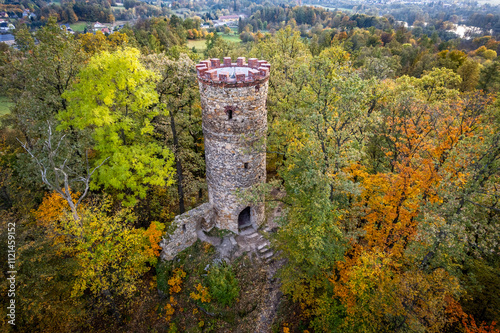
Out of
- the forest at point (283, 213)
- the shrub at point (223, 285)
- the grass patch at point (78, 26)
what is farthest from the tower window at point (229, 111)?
the grass patch at point (78, 26)

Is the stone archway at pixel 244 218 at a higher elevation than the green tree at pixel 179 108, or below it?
below

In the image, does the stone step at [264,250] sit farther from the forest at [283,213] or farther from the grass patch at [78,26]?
the grass patch at [78,26]

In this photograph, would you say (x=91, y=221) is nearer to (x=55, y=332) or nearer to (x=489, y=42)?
(x=55, y=332)

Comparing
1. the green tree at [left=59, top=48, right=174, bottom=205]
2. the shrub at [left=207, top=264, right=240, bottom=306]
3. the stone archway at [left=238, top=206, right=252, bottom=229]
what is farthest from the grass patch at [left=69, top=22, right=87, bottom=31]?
the shrub at [left=207, top=264, right=240, bottom=306]

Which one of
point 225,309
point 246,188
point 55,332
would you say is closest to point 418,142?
point 246,188

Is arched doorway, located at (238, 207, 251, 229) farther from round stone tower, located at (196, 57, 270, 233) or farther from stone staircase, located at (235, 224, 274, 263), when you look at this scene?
round stone tower, located at (196, 57, 270, 233)

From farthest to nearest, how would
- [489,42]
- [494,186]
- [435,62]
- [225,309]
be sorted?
[489,42] → [435,62] → [225,309] → [494,186]
